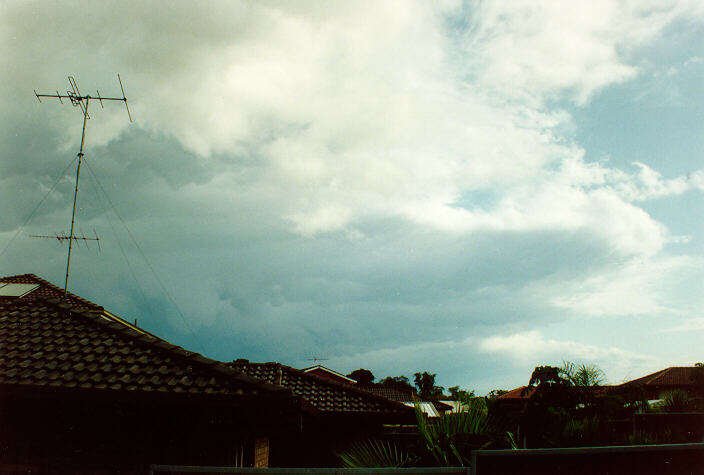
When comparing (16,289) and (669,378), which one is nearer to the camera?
(16,289)

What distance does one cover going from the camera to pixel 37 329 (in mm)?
9742

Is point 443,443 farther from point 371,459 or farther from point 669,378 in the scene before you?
point 669,378

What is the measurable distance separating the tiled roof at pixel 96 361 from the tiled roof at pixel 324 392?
242 inches

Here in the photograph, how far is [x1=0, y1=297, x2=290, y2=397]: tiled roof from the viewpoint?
755 cm

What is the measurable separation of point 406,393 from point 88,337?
44.0 m

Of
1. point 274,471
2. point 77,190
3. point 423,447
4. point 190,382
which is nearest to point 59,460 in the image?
point 190,382

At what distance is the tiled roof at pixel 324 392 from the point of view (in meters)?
16.4

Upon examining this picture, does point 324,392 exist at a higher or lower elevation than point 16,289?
lower

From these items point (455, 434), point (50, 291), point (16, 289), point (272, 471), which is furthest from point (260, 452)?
point (50, 291)

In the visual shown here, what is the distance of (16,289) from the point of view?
20.9 meters

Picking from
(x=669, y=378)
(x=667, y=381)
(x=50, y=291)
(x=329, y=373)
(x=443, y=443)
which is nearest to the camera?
(x=443, y=443)

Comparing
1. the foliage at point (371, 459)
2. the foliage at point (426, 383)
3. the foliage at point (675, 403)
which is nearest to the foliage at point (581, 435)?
the foliage at point (371, 459)

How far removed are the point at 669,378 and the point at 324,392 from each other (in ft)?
175

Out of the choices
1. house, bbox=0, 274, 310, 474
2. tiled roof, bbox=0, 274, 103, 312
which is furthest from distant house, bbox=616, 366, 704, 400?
house, bbox=0, 274, 310, 474
